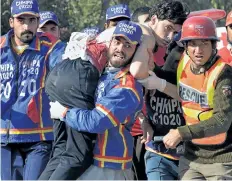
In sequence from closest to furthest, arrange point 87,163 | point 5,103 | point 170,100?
point 87,163, point 170,100, point 5,103

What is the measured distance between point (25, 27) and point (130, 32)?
213cm

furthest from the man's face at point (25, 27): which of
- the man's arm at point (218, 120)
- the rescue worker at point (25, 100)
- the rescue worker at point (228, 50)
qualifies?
the man's arm at point (218, 120)

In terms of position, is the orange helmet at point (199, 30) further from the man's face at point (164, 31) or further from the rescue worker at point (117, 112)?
the man's face at point (164, 31)

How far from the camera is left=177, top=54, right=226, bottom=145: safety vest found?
208 inches

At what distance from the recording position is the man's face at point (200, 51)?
5332 millimetres

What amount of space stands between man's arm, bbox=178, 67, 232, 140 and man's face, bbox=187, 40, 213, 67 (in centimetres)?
25

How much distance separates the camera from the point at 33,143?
22.9ft

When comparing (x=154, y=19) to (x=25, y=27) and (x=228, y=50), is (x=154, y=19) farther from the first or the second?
(x=25, y=27)

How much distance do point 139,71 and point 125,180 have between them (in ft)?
2.82

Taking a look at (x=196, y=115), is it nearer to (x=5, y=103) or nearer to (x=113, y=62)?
(x=113, y=62)

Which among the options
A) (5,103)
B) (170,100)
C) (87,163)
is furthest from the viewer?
(5,103)

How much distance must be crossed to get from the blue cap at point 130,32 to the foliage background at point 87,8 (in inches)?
696

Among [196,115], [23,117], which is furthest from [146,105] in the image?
[23,117]

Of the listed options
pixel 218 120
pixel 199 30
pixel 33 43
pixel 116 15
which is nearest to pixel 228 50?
pixel 199 30
